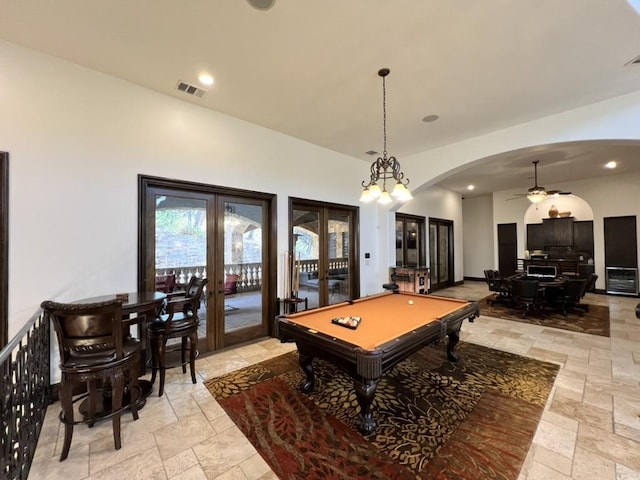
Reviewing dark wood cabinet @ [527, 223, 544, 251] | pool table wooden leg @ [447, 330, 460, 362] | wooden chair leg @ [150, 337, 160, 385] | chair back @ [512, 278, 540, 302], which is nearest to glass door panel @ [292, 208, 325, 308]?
wooden chair leg @ [150, 337, 160, 385]

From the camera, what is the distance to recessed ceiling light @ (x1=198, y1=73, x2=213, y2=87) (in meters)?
3.25

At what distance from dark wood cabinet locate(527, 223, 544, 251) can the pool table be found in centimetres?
870

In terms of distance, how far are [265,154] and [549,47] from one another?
390 centimetres

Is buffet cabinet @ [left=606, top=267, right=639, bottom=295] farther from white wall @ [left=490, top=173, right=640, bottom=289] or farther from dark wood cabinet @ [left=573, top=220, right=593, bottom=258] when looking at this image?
dark wood cabinet @ [left=573, top=220, right=593, bottom=258]

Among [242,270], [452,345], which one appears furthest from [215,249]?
[452,345]

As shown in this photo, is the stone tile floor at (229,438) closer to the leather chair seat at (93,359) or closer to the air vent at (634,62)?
the leather chair seat at (93,359)

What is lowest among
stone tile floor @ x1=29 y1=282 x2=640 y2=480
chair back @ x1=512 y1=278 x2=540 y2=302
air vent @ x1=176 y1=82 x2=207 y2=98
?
stone tile floor @ x1=29 y1=282 x2=640 y2=480

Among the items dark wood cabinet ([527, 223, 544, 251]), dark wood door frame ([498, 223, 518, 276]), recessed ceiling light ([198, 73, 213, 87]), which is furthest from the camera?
dark wood door frame ([498, 223, 518, 276])

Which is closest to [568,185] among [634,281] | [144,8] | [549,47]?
[634,281]

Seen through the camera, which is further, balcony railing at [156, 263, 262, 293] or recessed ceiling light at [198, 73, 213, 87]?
balcony railing at [156, 263, 262, 293]

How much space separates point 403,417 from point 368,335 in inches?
34.7

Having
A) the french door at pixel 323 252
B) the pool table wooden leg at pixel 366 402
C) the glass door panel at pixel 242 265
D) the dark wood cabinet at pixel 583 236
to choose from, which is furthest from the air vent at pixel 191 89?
the dark wood cabinet at pixel 583 236

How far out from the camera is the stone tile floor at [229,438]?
6.29 ft

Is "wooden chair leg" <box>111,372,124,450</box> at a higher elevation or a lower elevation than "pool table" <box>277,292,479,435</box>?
lower
